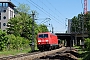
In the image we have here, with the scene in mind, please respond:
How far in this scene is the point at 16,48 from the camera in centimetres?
5200

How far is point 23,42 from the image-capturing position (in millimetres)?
59281

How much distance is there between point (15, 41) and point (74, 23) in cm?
11439

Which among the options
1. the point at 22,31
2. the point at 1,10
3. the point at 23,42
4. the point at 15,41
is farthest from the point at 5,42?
the point at 1,10

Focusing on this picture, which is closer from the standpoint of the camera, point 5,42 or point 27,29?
point 5,42

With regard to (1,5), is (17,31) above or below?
below

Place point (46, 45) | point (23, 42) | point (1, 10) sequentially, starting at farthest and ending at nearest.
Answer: point (1, 10) → point (23, 42) → point (46, 45)

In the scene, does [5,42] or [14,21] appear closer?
[5,42]

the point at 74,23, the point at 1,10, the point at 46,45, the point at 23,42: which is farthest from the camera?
the point at 74,23

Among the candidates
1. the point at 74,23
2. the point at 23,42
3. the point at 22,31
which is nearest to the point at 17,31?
the point at 22,31

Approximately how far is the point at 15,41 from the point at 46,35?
8.01 m


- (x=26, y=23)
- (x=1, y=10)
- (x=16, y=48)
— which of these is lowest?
(x=16, y=48)

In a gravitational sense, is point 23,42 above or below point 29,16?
below

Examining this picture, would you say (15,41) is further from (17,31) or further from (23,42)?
(17,31)

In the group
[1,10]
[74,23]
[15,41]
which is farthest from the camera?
[74,23]
